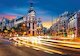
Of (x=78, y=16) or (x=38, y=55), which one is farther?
(x=78, y=16)

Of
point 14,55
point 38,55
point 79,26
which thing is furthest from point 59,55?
point 79,26

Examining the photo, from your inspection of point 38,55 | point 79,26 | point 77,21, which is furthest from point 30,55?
point 77,21

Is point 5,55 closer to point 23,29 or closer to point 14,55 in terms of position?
point 14,55

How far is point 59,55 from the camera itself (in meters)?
19.5

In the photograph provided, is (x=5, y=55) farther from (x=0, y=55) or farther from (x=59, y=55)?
(x=59, y=55)

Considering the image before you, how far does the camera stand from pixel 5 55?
19156mm

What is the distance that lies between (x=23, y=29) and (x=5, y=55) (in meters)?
160

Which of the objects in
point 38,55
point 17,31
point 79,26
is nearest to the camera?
point 38,55

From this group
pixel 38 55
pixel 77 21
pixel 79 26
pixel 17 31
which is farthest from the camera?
pixel 17 31

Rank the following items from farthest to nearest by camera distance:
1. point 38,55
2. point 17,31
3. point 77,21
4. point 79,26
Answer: point 17,31, point 77,21, point 79,26, point 38,55

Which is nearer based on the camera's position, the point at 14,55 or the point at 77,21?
the point at 14,55

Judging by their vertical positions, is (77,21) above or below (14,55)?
above

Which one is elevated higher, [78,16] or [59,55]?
[78,16]

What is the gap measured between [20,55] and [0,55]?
1.32m
